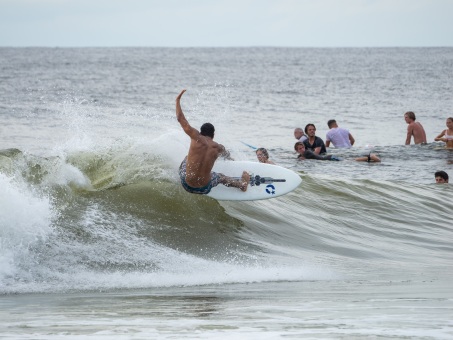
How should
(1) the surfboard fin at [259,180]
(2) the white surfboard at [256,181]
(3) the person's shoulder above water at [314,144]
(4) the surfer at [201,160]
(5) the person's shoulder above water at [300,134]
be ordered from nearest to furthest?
(4) the surfer at [201,160], (2) the white surfboard at [256,181], (1) the surfboard fin at [259,180], (5) the person's shoulder above water at [300,134], (3) the person's shoulder above water at [314,144]

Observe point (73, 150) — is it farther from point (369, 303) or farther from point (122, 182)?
point (369, 303)

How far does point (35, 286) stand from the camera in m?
7.44

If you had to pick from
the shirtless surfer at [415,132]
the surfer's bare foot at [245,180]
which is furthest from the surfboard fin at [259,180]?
the shirtless surfer at [415,132]

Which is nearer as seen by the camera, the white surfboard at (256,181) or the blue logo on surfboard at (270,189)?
the white surfboard at (256,181)

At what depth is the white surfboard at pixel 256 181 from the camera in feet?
37.0

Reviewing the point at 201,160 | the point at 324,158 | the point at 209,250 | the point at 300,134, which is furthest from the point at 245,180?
the point at 300,134

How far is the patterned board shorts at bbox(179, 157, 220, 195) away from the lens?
10.6m

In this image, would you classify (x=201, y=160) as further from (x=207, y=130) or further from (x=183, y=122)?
(x=183, y=122)

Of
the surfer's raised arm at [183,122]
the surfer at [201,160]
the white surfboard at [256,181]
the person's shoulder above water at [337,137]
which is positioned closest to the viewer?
the surfer's raised arm at [183,122]

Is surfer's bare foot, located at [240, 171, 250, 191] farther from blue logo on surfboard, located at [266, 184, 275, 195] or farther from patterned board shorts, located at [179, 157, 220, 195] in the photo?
patterned board shorts, located at [179, 157, 220, 195]

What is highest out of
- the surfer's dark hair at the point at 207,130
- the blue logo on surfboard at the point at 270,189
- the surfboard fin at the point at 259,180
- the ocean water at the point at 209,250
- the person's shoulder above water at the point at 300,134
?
the surfer's dark hair at the point at 207,130

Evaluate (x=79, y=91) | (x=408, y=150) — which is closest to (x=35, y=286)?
(x=408, y=150)

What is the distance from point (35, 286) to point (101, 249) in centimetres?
142

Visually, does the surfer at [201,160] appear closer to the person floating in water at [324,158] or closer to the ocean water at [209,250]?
the ocean water at [209,250]
